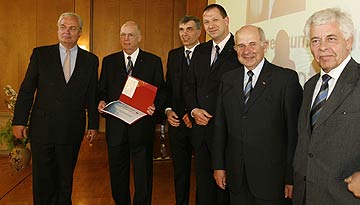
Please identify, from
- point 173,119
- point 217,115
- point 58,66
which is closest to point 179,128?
point 173,119

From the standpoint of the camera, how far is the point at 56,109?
2.92m

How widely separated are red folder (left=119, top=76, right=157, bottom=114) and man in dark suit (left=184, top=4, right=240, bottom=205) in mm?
314

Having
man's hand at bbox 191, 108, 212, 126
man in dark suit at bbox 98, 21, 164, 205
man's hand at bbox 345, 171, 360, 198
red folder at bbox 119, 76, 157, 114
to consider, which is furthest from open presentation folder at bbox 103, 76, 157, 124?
man's hand at bbox 345, 171, 360, 198

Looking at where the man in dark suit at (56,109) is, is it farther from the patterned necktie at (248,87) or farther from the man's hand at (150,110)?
the patterned necktie at (248,87)

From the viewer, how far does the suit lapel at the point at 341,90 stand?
1587 mm

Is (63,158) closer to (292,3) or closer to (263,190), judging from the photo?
(263,190)

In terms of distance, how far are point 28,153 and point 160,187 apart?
2.09 metres

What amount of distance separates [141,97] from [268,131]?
128cm

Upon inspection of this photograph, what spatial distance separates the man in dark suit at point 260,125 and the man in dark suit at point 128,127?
3.70 feet

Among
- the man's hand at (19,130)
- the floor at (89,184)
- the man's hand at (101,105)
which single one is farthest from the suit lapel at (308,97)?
the floor at (89,184)

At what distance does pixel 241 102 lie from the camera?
216cm

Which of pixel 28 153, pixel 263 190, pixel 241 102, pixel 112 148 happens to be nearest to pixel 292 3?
pixel 241 102

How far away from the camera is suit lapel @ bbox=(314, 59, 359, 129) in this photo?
1587 mm

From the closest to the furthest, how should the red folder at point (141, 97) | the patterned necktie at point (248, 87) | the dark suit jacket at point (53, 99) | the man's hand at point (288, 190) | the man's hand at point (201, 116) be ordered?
the man's hand at point (288, 190) < the patterned necktie at point (248, 87) < the man's hand at point (201, 116) < the dark suit jacket at point (53, 99) < the red folder at point (141, 97)
